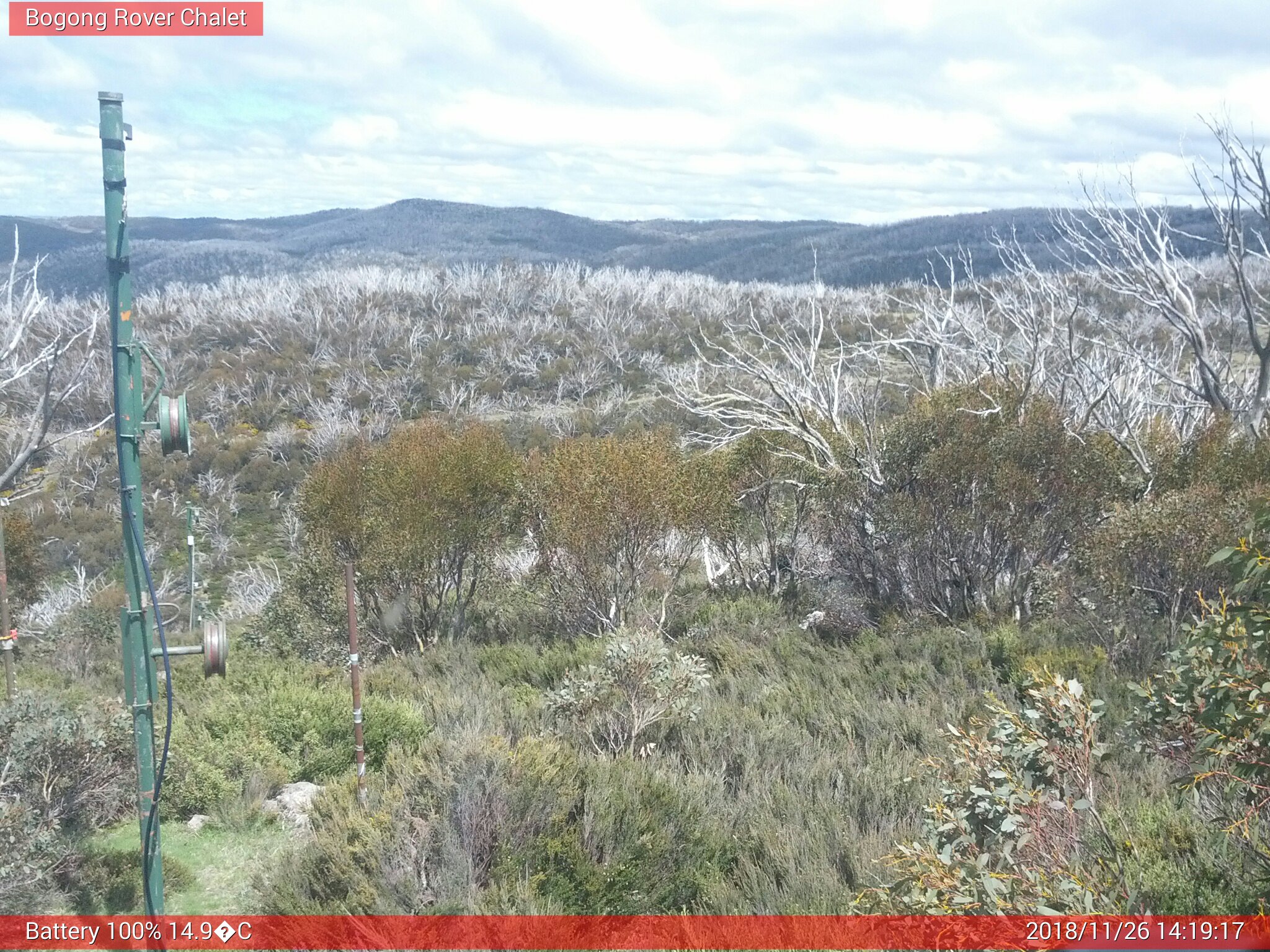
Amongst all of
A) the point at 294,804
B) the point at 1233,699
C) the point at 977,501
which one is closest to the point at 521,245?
the point at 977,501

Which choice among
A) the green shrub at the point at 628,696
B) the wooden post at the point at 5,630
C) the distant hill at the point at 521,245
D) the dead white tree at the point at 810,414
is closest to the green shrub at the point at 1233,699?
the green shrub at the point at 628,696

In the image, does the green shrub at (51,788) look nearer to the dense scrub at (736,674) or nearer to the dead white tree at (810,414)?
the dense scrub at (736,674)

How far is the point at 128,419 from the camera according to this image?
3.76m

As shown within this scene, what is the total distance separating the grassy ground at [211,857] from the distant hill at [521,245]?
2638 inches

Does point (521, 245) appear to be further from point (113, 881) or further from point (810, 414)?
point (113, 881)

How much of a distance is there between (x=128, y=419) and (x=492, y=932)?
8.97 ft

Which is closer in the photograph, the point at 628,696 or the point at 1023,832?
the point at 1023,832

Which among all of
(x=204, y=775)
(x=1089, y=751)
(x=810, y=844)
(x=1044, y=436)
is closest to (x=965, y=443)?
(x=1044, y=436)

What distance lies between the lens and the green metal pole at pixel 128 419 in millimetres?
3693

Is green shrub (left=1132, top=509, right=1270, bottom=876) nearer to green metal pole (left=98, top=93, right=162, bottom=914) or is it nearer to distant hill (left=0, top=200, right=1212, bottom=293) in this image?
green metal pole (left=98, top=93, right=162, bottom=914)

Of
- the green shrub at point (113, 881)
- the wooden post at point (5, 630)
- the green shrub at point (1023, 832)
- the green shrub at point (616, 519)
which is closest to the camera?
the green shrub at point (1023, 832)

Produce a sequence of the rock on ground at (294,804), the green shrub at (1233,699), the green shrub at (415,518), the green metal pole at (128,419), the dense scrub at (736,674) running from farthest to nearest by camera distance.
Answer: the green shrub at (415,518) → the rock on ground at (294,804) → the dense scrub at (736,674) → the green metal pole at (128,419) → the green shrub at (1233,699)

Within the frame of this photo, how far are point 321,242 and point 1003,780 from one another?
185565mm

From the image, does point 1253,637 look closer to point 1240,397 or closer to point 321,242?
point 1240,397
